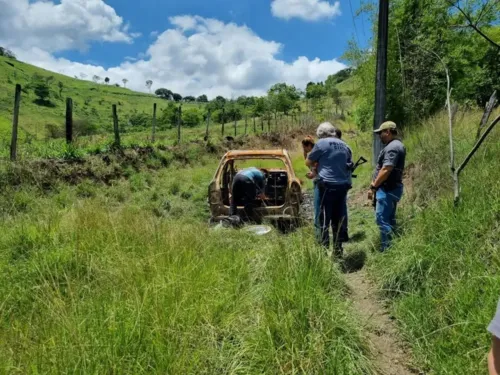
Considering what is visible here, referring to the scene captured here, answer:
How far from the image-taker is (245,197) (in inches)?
265

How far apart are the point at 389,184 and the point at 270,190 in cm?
366

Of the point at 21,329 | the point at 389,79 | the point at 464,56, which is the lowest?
the point at 21,329

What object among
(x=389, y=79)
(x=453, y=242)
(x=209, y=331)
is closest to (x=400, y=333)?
(x=453, y=242)

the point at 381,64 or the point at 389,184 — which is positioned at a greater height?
the point at 381,64

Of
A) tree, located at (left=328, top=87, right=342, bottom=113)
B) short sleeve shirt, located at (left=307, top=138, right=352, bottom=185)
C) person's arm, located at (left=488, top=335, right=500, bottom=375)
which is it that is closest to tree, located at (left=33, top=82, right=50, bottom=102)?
tree, located at (left=328, top=87, right=342, bottom=113)

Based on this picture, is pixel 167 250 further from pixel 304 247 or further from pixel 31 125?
pixel 31 125

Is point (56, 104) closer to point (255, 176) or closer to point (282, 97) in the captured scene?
point (282, 97)

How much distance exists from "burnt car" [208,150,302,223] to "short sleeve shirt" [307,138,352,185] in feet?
4.05

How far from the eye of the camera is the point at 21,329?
8.50 ft

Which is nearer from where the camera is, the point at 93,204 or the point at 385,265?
the point at 385,265

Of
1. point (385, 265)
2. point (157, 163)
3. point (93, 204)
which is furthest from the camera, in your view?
point (157, 163)

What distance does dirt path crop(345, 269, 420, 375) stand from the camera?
9.32 feet

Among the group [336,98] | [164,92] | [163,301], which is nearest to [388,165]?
[163,301]

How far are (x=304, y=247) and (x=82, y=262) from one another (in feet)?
6.82
